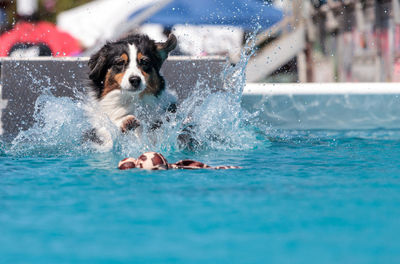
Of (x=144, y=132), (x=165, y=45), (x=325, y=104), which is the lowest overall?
(x=144, y=132)

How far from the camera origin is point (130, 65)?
4082mm

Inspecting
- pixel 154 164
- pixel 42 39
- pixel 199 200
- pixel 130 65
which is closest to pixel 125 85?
pixel 130 65

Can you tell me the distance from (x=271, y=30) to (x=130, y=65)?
8.00m

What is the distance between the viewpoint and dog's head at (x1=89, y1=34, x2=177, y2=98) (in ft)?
13.3

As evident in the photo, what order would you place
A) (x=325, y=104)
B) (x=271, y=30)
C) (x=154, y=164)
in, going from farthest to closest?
(x=271, y=30), (x=325, y=104), (x=154, y=164)

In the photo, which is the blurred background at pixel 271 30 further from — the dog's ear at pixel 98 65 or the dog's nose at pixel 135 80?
the dog's nose at pixel 135 80

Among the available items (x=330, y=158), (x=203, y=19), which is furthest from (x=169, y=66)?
(x=203, y=19)

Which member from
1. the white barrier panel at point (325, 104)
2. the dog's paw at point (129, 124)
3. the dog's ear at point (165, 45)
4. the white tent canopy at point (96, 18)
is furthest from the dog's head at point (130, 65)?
the white tent canopy at point (96, 18)

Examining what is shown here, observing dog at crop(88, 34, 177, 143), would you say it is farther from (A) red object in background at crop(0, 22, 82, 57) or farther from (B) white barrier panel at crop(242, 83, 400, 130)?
(A) red object in background at crop(0, 22, 82, 57)

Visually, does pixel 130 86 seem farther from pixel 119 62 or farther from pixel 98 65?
pixel 98 65

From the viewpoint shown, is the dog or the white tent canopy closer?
the dog

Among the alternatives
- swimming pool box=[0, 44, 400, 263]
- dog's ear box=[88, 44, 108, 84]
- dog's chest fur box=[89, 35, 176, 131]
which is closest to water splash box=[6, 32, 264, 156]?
swimming pool box=[0, 44, 400, 263]

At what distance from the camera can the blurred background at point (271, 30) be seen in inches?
381

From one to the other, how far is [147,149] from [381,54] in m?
6.67
